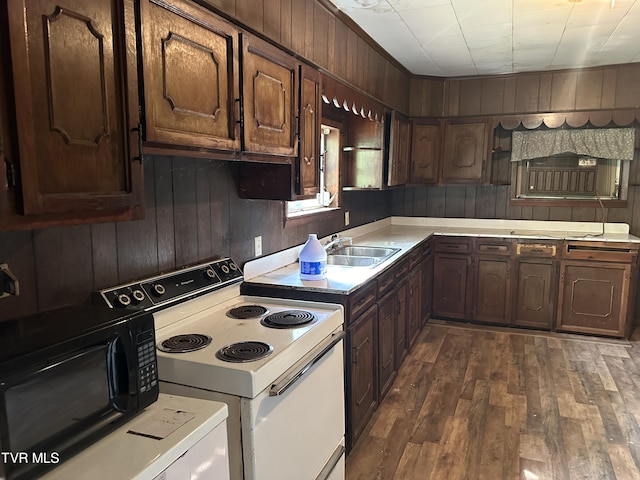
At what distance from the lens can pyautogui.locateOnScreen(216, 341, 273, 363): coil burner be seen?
5.08 feet

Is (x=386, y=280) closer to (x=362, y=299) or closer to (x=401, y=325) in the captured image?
(x=362, y=299)

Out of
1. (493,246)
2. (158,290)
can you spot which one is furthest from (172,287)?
(493,246)

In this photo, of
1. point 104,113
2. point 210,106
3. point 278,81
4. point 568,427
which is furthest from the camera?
point 568,427

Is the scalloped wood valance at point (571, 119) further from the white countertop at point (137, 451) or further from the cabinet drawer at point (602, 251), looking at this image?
the white countertop at point (137, 451)

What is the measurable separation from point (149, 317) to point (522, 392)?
276 cm

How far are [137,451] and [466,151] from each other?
440 centimetres

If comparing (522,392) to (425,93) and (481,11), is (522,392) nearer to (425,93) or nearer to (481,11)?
(481,11)

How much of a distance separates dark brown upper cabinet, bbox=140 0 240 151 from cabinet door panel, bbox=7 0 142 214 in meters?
0.09

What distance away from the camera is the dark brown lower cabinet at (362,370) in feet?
7.91

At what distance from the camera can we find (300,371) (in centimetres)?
167

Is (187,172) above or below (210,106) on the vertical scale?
below

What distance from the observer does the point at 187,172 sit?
79.4 inches

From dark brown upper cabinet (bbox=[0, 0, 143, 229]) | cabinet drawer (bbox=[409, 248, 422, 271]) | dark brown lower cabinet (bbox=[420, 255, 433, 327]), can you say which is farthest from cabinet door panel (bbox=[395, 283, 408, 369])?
dark brown upper cabinet (bbox=[0, 0, 143, 229])

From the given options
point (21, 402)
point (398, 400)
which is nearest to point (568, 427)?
point (398, 400)
